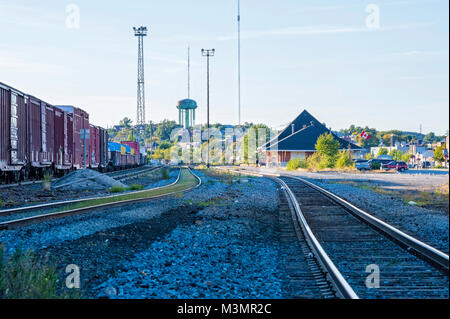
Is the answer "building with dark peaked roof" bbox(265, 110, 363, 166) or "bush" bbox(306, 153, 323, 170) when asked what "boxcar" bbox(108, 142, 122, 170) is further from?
"bush" bbox(306, 153, 323, 170)

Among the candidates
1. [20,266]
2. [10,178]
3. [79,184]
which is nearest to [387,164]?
[79,184]

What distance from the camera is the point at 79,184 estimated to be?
67.4ft

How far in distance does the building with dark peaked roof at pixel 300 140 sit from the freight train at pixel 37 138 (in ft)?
84.1

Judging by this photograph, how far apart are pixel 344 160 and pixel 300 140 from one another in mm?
13269

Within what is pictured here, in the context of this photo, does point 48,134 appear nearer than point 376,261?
No

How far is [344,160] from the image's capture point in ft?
125

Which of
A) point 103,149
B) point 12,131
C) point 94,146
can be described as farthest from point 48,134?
point 103,149

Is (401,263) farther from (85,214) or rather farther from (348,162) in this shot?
(348,162)

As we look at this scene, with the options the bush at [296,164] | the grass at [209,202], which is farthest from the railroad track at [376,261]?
the bush at [296,164]

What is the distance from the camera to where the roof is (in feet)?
165

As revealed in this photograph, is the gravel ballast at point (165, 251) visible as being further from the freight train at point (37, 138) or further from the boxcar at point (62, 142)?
the boxcar at point (62, 142)

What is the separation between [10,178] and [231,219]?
572 inches

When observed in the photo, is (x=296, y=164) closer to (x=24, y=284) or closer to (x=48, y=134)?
(x=48, y=134)

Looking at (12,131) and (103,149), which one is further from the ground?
(12,131)
